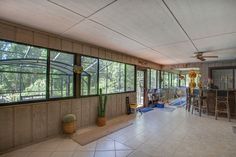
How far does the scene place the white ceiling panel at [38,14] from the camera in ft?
6.59

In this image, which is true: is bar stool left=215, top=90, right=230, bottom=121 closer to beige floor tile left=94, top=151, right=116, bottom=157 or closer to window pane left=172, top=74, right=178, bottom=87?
beige floor tile left=94, top=151, right=116, bottom=157

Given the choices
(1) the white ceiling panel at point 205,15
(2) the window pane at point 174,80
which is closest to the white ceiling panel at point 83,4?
(1) the white ceiling panel at point 205,15

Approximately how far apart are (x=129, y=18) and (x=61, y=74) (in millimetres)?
2240

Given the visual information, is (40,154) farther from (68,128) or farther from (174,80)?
(174,80)

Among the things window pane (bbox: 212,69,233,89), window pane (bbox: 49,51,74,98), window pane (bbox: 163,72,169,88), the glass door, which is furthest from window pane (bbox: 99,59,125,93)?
window pane (bbox: 212,69,233,89)

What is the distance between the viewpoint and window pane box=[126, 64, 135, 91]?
19.3 ft

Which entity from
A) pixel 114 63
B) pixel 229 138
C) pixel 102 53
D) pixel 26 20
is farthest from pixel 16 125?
pixel 229 138

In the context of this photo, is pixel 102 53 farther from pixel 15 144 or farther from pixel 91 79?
pixel 15 144

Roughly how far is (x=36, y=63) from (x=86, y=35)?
51.3 inches

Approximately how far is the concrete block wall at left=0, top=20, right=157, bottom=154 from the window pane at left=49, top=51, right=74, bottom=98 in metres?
0.18

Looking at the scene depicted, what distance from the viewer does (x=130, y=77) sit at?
6.04m

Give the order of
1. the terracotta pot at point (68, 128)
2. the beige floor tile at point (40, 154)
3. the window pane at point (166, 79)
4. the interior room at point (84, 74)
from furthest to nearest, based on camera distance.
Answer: the window pane at point (166, 79) < the terracotta pot at point (68, 128) < the beige floor tile at point (40, 154) < the interior room at point (84, 74)

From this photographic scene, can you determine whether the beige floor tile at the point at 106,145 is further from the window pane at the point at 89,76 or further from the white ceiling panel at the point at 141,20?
the white ceiling panel at the point at 141,20

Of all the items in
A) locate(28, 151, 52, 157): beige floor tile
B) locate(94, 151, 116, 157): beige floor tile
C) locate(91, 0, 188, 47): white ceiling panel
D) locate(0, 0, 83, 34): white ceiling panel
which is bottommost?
locate(94, 151, 116, 157): beige floor tile
